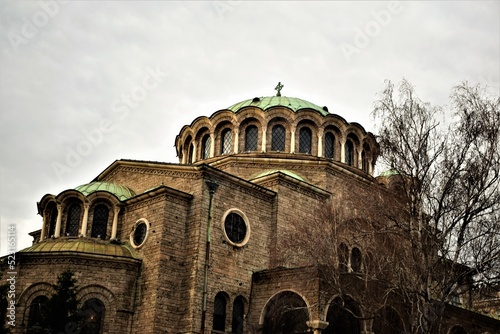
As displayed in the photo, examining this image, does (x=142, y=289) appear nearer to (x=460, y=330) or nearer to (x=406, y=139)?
(x=406, y=139)

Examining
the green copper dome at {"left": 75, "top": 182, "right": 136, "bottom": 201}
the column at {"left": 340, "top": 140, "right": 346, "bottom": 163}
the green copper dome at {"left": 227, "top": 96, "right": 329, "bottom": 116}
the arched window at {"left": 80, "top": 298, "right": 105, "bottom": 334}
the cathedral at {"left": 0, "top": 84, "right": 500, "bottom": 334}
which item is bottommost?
the arched window at {"left": 80, "top": 298, "right": 105, "bottom": 334}

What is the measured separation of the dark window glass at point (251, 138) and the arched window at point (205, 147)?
6.69 ft

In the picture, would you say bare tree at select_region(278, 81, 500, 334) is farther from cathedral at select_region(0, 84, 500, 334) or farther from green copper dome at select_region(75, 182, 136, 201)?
green copper dome at select_region(75, 182, 136, 201)

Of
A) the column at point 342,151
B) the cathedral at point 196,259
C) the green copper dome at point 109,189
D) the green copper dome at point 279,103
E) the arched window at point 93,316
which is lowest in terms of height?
the arched window at point 93,316

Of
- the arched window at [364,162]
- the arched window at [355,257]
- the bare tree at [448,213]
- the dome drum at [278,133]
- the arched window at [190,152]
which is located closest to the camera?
the bare tree at [448,213]

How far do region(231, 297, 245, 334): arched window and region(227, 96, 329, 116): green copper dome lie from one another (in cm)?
996

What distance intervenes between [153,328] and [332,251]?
19.7ft

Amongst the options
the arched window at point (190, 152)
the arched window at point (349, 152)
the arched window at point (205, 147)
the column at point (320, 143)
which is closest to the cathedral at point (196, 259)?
the column at point (320, 143)

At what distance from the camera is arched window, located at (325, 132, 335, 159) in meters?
25.9

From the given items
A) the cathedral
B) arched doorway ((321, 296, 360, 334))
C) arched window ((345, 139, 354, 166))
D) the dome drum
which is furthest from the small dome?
arched window ((345, 139, 354, 166))

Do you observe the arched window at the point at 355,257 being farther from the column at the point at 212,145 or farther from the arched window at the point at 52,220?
the arched window at the point at 52,220

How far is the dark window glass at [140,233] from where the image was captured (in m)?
19.2

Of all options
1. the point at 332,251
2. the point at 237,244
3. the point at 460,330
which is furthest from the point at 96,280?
the point at 460,330

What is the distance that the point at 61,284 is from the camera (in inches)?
611
